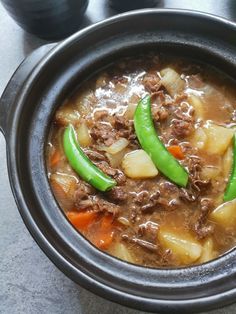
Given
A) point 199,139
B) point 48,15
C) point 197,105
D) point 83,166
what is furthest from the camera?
point 48,15

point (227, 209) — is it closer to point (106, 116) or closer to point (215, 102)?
point (215, 102)

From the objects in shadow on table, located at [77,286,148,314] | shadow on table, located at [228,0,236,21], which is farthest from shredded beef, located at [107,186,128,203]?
shadow on table, located at [228,0,236,21]

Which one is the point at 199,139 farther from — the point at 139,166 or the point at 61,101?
the point at 61,101

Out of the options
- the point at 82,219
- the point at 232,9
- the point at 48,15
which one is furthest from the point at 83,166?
the point at 232,9

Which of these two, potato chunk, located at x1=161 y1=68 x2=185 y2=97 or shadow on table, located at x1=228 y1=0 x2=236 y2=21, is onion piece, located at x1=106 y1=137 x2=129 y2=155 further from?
shadow on table, located at x1=228 y1=0 x2=236 y2=21

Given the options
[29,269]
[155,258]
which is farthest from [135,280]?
[29,269]

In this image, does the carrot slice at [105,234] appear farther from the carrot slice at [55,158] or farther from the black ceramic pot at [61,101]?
the carrot slice at [55,158]

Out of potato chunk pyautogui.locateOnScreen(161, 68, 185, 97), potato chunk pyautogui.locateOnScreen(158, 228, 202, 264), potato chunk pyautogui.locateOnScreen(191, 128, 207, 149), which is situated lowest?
potato chunk pyautogui.locateOnScreen(158, 228, 202, 264)
